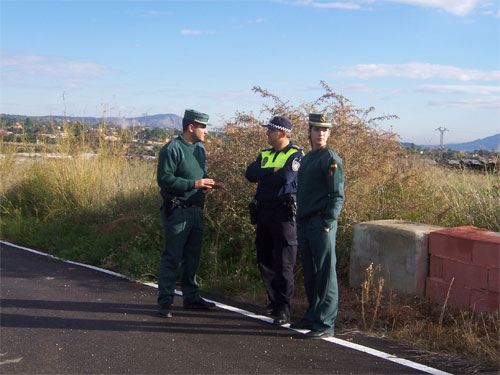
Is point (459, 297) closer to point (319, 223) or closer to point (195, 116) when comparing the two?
point (319, 223)

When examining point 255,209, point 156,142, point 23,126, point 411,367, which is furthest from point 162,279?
point 23,126

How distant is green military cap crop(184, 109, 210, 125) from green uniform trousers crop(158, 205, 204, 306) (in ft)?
3.22

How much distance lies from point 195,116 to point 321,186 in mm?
1648

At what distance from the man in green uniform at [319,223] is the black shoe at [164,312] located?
4.42 feet

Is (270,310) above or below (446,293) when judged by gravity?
below

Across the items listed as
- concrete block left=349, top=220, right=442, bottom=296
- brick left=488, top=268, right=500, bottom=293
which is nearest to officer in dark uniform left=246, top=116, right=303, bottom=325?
concrete block left=349, top=220, right=442, bottom=296

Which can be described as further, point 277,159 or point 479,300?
point 277,159

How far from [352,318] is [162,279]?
2100 mm

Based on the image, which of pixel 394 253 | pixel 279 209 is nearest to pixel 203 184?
pixel 279 209

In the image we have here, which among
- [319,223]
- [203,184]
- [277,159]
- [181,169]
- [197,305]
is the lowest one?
[197,305]

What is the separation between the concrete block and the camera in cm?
595

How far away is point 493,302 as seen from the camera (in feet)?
17.2

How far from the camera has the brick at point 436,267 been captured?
5793 mm

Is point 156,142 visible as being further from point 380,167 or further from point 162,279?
point 162,279
